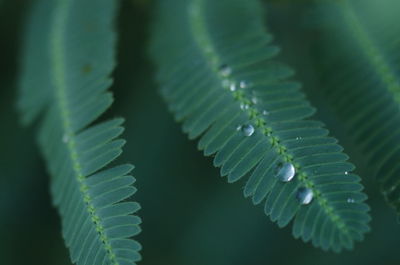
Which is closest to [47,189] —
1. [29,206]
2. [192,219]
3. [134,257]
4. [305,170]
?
[29,206]

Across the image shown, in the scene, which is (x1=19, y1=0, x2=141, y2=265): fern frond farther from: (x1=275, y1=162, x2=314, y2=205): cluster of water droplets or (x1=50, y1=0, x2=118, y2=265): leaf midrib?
(x1=275, y1=162, x2=314, y2=205): cluster of water droplets

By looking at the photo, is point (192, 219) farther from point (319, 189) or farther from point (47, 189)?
point (319, 189)

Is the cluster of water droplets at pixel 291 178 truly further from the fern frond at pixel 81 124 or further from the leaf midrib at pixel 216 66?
the fern frond at pixel 81 124

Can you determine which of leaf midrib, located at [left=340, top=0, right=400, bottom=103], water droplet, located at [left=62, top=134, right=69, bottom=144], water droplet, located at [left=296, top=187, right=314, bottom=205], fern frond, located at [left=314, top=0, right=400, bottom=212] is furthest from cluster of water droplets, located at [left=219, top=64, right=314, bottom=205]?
water droplet, located at [left=62, top=134, right=69, bottom=144]

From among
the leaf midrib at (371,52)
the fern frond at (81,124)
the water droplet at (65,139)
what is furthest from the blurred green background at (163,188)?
the water droplet at (65,139)

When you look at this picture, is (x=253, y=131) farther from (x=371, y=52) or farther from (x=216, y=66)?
(x=371, y=52)
